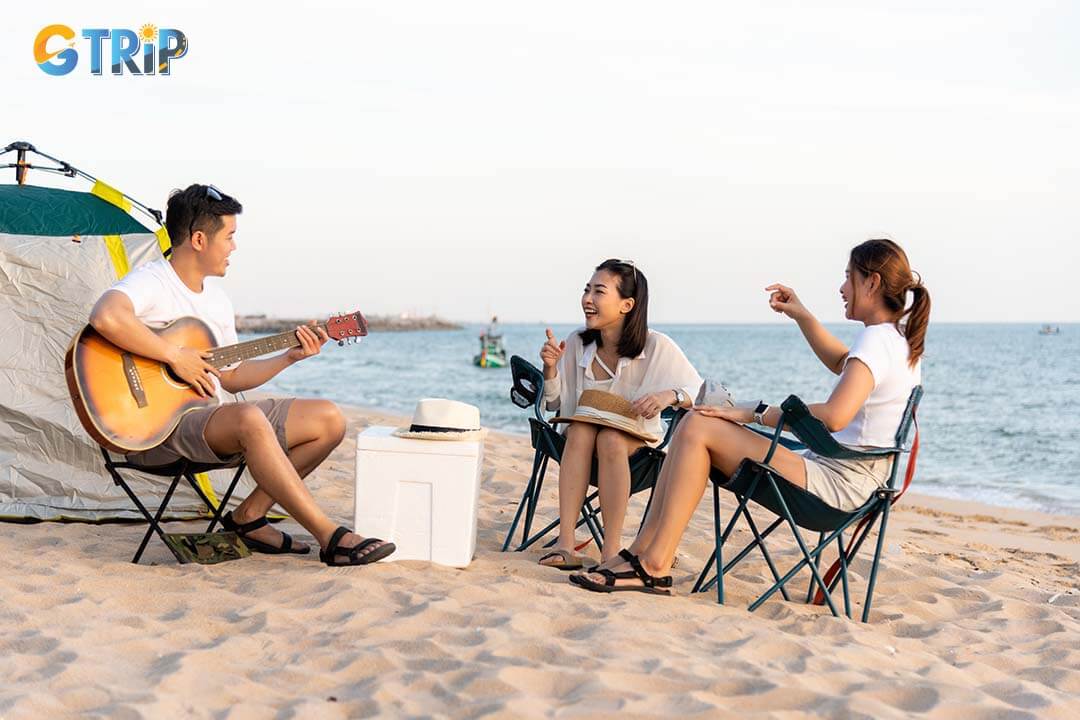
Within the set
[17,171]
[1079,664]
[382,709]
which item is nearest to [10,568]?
[382,709]

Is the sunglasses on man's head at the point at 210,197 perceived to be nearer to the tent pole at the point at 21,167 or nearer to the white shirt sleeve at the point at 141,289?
the white shirt sleeve at the point at 141,289

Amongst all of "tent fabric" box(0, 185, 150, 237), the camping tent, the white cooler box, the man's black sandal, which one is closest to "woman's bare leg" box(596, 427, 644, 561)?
the man's black sandal

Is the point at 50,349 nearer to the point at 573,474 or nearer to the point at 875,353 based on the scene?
the point at 573,474

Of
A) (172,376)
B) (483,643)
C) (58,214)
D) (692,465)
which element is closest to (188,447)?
(172,376)

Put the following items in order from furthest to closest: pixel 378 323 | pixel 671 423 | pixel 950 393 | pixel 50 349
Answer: pixel 378 323 < pixel 950 393 < pixel 50 349 < pixel 671 423

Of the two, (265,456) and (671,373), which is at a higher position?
(671,373)

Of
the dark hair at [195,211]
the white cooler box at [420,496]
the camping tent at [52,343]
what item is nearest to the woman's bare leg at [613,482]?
the white cooler box at [420,496]

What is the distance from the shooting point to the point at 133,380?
10.7ft

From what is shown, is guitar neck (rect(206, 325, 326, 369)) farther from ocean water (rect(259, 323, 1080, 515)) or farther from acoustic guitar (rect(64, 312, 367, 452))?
ocean water (rect(259, 323, 1080, 515))

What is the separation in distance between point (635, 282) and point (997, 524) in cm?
395

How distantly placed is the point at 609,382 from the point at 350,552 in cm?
106

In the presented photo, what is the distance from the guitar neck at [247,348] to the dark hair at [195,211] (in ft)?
1.23

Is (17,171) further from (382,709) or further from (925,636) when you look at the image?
(925,636)

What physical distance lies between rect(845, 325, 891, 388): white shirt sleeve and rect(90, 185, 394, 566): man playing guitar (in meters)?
1.52
